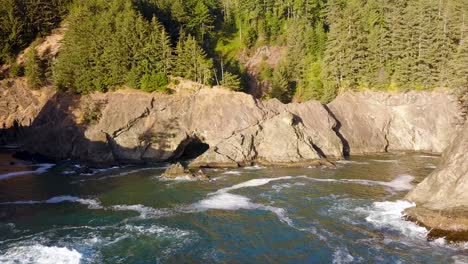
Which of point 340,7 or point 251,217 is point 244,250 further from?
point 340,7

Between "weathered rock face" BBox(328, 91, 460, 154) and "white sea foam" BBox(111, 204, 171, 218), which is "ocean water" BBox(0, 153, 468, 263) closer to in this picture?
"white sea foam" BBox(111, 204, 171, 218)

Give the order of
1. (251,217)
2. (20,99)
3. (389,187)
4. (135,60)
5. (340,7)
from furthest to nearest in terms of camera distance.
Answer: (340,7) → (20,99) → (135,60) → (389,187) → (251,217)

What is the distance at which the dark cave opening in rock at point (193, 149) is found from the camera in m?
61.9

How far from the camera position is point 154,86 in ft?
204

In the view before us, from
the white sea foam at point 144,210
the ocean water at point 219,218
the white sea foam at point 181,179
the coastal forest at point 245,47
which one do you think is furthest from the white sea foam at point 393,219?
the coastal forest at point 245,47

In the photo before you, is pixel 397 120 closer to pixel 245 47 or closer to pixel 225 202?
pixel 245 47

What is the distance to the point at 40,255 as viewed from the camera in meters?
27.5

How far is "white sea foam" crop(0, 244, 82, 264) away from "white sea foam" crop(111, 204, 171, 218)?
839 cm

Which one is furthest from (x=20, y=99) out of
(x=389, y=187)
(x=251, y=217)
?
(x=389, y=187)

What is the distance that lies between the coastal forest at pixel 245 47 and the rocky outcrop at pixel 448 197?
29.0 m

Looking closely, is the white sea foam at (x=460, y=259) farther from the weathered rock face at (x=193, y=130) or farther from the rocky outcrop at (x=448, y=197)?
the weathered rock face at (x=193, y=130)

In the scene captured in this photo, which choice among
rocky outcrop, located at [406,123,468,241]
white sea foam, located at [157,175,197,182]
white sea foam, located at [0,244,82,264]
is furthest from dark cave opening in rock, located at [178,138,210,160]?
rocky outcrop, located at [406,123,468,241]

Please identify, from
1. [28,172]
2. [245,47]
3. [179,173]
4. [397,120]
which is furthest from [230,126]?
[245,47]

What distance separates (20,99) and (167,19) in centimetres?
3179
